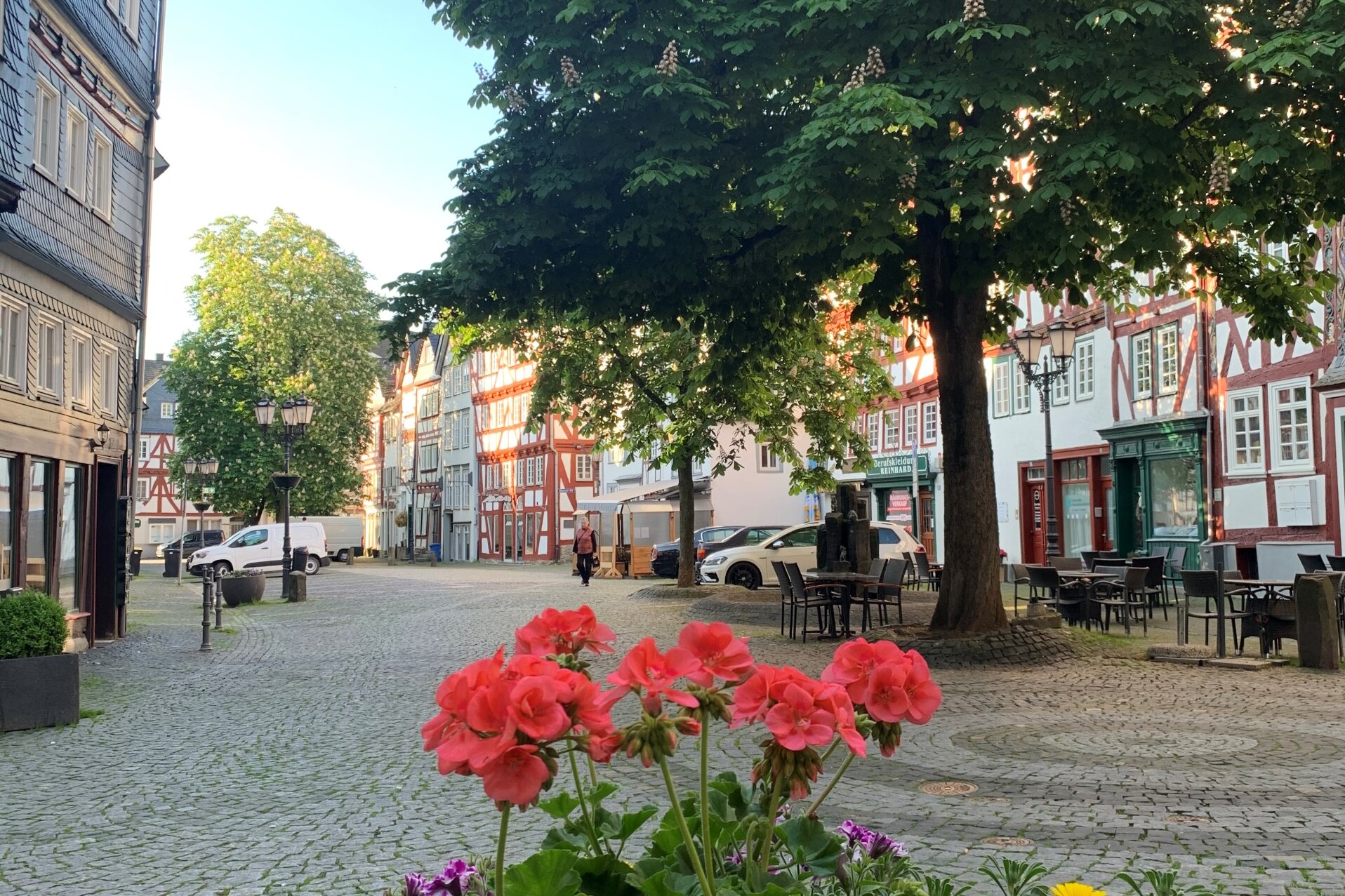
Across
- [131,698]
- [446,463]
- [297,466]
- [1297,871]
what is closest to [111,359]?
[131,698]

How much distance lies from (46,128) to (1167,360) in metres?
22.2

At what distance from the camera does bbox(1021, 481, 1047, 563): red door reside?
3397 centimetres

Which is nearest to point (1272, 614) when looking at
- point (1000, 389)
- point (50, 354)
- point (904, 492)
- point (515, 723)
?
point (515, 723)

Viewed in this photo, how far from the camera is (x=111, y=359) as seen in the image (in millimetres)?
18484

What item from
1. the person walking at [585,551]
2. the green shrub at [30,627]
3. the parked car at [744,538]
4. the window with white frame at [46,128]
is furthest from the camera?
the person walking at [585,551]

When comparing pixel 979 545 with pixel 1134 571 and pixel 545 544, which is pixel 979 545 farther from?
pixel 545 544

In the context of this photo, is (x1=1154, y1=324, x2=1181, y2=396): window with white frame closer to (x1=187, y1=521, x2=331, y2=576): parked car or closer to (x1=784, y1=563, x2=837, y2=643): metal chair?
(x1=784, y1=563, x2=837, y2=643): metal chair

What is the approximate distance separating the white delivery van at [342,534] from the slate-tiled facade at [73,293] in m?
43.6

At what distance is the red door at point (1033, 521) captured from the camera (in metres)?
34.0

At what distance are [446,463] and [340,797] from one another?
77146 mm

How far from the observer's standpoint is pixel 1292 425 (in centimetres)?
2414

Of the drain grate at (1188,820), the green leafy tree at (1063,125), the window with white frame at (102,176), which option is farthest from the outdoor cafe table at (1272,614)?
the window with white frame at (102,176)

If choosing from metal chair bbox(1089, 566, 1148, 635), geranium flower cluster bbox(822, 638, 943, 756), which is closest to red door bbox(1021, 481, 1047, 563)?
metal chair bbox(1089, 566, 1148, 635)

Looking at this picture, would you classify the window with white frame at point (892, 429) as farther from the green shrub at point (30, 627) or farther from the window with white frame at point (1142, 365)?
the green shrub at point (30, 627)
